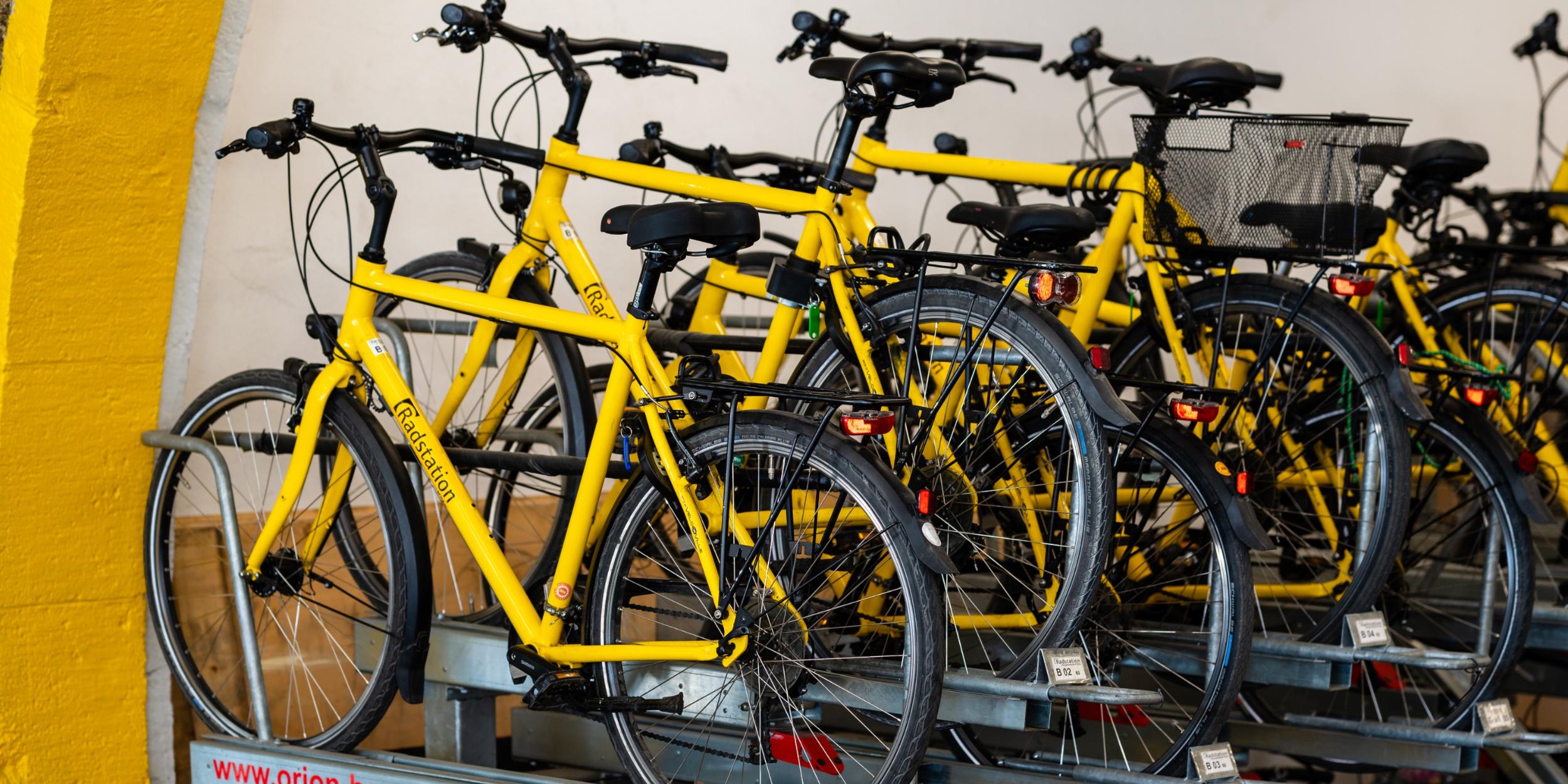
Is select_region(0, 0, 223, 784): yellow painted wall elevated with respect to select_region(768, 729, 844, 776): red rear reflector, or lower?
elevated

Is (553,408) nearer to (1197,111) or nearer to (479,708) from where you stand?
(479,708)

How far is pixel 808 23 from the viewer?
130 inches

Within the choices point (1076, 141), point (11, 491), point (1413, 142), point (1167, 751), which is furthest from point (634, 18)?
point (1413, 142)

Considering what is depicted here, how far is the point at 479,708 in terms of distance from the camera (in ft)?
9.64

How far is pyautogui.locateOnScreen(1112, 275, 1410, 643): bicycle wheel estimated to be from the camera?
2725mm

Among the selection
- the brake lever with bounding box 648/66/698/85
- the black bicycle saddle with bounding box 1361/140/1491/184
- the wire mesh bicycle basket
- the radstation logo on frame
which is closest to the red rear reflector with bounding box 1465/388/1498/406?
the wire mesh bicycle basket

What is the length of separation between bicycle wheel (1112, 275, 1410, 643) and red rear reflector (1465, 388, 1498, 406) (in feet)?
0.70

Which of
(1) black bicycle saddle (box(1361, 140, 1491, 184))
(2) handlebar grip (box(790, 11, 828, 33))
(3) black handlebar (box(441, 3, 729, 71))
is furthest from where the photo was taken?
(1) black bicycle saddle (box(1361, 140, 1491, 184))

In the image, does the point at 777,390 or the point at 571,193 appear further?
the point at 571,193

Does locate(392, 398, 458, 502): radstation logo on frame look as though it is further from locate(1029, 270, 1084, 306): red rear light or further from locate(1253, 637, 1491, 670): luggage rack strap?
locate(1253, 637, 1491, 670): luggage rack strap

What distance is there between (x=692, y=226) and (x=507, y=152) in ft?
2.56

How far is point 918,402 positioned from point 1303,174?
872 millimetres

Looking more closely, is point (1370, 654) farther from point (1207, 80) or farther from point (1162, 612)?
point (1207, 80)

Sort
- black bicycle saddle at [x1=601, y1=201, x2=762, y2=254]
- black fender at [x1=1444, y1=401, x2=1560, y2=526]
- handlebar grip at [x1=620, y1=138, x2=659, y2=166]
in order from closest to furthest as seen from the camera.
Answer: black bicycle saddle at [x1=601, y1=201, x2=762, y2=254] → black fender at [x1=1444, y1=401, x2=1560, y2=526] → handlebar grip at [x1=620, y1=138, x2=659, y2=166]
